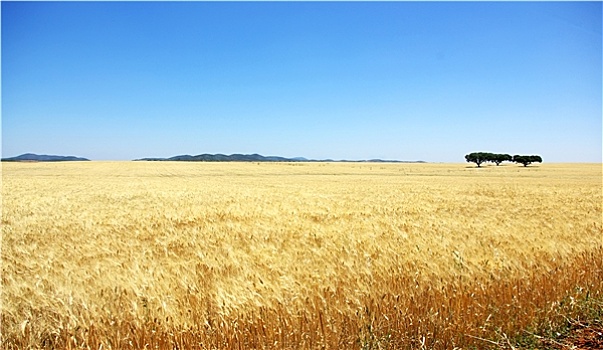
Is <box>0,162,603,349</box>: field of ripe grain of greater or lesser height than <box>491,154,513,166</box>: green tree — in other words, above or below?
below

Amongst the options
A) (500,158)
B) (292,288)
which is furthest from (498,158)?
(292,288)

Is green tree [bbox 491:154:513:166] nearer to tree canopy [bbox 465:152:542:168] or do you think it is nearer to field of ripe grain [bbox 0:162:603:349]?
tree canopy [bbox 465:152:542:168]

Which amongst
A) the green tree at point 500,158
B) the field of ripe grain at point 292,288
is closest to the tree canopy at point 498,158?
the green tree at point 500,158

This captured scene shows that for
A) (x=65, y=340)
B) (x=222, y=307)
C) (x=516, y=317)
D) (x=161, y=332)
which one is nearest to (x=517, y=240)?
(x=516, y=317)

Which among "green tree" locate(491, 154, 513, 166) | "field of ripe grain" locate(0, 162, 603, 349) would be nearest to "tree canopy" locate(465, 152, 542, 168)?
"green tree" locate(491, 154, 513, 166)

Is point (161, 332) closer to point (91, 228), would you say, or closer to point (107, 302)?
point (107, 302)

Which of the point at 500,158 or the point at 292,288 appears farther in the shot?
the point at 500,158

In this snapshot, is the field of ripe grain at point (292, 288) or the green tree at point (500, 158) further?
the green tree at point (500, 158)

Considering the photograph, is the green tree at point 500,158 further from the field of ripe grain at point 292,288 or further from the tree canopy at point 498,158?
the field of ripe grain at point 292,288

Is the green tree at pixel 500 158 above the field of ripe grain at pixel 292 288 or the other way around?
above

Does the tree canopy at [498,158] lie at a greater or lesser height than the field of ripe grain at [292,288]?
greater

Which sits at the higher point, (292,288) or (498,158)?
(498,158)

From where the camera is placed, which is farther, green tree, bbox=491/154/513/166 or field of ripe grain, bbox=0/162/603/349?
green tree, bbox=491/154/513/166

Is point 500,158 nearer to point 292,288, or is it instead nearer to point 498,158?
point 498,158
